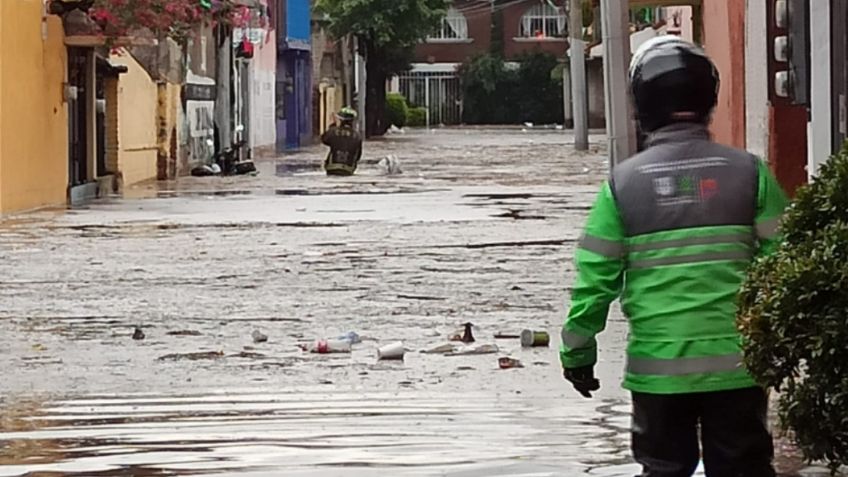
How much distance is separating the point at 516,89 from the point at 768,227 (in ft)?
263

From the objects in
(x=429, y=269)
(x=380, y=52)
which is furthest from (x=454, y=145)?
(x=429, y=269)

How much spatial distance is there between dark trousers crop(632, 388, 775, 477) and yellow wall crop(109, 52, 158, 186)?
87.6 feet

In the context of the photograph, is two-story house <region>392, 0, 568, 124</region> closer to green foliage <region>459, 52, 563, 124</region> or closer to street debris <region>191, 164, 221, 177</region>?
green foliage <region>459, 52, 563, 124</region>

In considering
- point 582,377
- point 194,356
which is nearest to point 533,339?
point 194,356

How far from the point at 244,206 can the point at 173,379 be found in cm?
1563

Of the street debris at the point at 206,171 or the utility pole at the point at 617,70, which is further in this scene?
the street debris at the point at 206,171

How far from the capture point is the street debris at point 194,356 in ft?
36.6

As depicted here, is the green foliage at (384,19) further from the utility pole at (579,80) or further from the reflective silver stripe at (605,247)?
the reflective silver stripe at (605,247)

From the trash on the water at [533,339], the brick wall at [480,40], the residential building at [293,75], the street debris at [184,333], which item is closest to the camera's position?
the trash on the water at [533,339]

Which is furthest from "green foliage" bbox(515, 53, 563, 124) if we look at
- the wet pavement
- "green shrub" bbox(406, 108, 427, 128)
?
the wet pavement

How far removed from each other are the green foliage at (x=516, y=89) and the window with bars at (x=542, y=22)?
11.4 ft

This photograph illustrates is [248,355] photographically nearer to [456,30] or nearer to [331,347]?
[331,347]

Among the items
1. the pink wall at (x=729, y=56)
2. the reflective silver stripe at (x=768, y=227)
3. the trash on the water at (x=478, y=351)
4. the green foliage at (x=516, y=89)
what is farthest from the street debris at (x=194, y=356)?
the green foliage at (x=516, y=89)

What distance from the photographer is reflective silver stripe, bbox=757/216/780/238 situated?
515 centimetres
